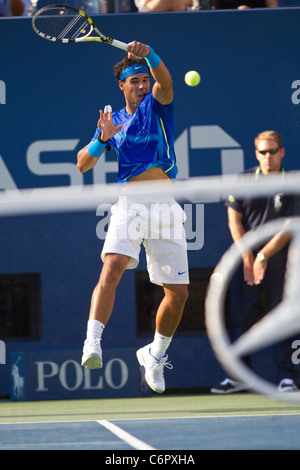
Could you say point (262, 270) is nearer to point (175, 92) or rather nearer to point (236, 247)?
point (236, 247)

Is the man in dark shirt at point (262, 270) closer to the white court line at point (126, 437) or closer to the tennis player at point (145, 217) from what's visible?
the tennis player at point (145, 217)

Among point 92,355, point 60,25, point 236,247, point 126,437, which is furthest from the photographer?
point 60,25

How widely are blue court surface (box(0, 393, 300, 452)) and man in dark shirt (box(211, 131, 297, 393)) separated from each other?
0.96 feet

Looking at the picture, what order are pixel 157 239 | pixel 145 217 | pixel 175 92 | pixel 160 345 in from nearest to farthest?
pixel 145 217 → pixel 157 239 → pixel 160 345 → pixel 175 92

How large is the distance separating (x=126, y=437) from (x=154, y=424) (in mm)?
555

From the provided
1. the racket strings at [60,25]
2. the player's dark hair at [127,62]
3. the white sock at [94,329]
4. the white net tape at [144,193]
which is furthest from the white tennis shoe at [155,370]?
the racket strings at [60,25]

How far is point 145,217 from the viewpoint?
13.5 ft

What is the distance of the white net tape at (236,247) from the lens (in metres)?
2.85

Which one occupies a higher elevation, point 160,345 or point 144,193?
point 144,193

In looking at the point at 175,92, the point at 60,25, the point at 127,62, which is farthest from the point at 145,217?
the point at 175,92

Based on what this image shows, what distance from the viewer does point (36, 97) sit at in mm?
6777

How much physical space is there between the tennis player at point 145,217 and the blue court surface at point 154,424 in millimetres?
365

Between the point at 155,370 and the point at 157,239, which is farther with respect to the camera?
the point at 155,370
